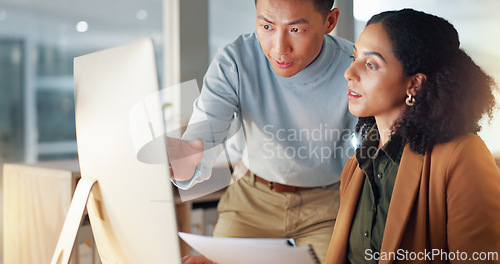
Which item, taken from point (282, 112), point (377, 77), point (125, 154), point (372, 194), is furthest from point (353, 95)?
point (125, 154)

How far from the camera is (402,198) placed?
733 millimetres

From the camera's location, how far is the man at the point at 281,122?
0.93m

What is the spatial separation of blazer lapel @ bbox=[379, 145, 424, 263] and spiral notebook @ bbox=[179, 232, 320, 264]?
25 cm

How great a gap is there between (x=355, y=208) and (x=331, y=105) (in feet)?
0.84

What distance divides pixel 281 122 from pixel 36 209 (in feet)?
2.87

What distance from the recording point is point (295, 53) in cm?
94

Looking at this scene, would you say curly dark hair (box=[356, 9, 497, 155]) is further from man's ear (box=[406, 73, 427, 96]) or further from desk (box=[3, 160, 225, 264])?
desk (box=[3, 160, 225, 264])

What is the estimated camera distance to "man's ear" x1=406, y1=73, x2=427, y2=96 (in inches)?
28.2

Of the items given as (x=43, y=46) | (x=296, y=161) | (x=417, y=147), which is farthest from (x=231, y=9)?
(x=417, y=147)

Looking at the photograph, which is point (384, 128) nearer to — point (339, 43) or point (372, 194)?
point (372, 194)

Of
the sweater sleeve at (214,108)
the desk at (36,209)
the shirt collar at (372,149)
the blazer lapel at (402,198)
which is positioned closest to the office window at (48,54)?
the desk at (36,209)

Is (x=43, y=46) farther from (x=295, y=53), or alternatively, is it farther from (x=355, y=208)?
(x=355, y=208)

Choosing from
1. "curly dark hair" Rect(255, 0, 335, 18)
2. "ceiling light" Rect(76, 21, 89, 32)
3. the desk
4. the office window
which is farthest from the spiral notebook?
Answer: "ceiling light" Rect(76, 21, 89, 32)

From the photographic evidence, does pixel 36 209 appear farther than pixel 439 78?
Yes
